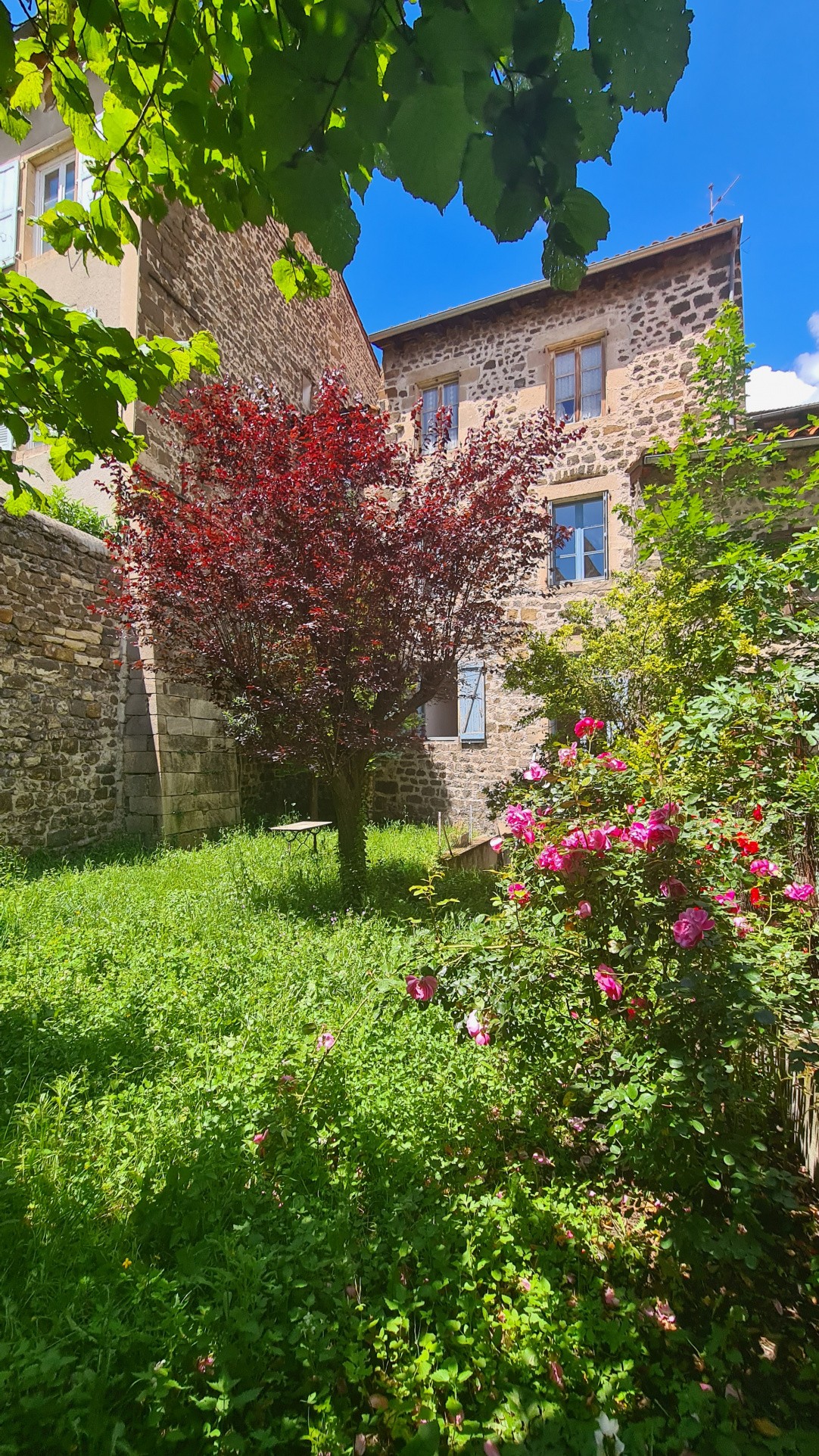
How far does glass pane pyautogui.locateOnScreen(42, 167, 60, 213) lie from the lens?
8.34m

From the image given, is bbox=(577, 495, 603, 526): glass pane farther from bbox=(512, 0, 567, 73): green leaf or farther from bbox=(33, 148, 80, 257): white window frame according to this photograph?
bbox=(512, 0, 567, 73): green leaf

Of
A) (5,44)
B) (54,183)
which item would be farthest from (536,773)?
(54,183)

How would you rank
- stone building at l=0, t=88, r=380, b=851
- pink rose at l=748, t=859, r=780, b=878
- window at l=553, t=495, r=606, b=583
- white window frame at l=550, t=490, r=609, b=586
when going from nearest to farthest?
pink rose at l=748, t=859, r=780, b=878 < stone building at l=0, t=88, r=380, b=851 < white window frame at l=550, t=490, r=609, b=586 < window at l=553, t=495, r=606, b=583

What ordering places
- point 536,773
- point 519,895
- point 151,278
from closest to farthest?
point 519,895 → point 536,773 → point 151,278

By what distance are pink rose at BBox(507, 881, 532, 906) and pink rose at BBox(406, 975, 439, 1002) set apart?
46 cm

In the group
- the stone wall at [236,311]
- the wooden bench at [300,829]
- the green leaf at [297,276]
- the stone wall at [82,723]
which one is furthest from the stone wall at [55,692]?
the green leaf at [297,276]

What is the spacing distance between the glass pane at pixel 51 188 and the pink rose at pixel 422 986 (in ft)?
37.1

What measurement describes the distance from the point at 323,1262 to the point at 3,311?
317 centimetres

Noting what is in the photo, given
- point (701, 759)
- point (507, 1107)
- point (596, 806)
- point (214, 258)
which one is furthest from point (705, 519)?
point (214, 258)

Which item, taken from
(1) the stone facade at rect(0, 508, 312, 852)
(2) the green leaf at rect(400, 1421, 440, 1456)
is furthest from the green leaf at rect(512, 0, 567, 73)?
(1) the stone facade at rect(0, 508, 312, 852)

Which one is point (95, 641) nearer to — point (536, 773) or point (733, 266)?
point (536, 773)

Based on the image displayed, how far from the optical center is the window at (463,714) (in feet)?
32.8

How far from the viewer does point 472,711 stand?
10.1 metres

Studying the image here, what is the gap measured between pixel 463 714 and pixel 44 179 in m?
9.82
